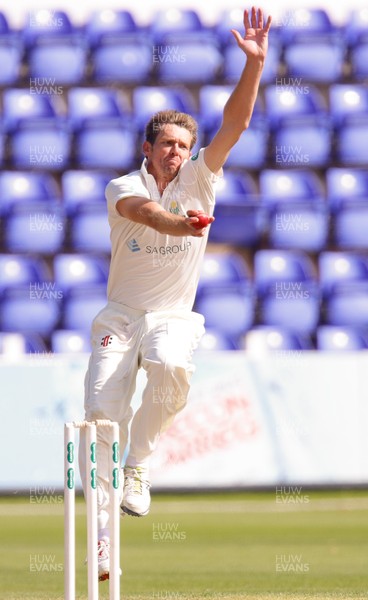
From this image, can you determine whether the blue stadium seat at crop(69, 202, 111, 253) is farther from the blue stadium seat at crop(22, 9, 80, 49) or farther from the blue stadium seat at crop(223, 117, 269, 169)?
the blue stadium seat at crop(22, 9, 80, 49)

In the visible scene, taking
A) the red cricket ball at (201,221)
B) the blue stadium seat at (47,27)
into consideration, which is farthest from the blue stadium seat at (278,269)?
the red cricket ball at (201,221)

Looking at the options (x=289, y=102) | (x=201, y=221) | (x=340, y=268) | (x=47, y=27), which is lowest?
(x=201, y=221)

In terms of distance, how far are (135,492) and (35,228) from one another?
849 centimetres

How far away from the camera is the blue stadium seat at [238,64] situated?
53.1 ft

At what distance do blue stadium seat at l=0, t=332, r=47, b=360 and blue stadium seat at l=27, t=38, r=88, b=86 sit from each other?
3853mm

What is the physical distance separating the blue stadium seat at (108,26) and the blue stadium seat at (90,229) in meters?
2.59

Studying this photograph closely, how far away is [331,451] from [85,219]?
4.28 m

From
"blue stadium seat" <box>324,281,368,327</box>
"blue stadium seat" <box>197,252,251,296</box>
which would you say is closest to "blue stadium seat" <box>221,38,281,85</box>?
"blue stadium seat" <box>197,252,251,296</box>

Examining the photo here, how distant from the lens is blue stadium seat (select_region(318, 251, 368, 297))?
48.3ft

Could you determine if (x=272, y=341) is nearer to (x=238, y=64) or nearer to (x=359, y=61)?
(x=238, y=64)

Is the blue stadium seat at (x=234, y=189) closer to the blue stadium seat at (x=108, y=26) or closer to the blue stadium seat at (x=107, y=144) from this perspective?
the blue stadium seat at (x=107, y=144)

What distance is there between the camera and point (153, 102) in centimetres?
1570

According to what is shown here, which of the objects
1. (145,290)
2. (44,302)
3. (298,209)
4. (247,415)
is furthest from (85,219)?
(145,290)

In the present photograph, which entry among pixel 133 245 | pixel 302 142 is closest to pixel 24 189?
pixel 302 142
